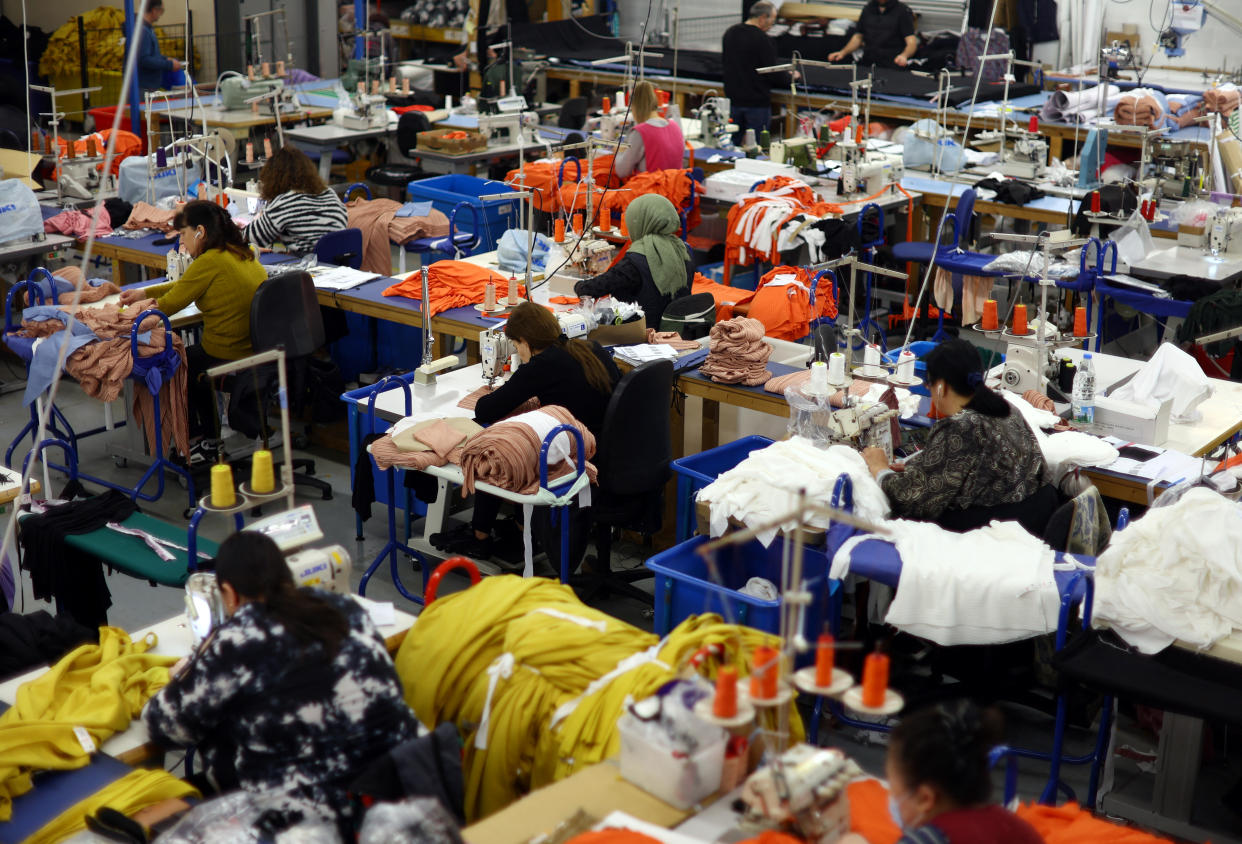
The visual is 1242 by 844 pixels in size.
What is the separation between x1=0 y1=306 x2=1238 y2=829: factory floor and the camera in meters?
4.01

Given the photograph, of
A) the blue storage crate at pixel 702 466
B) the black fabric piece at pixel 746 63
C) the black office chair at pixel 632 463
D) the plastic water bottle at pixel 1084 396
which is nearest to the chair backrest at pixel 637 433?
the black office chair at pixel 632 463

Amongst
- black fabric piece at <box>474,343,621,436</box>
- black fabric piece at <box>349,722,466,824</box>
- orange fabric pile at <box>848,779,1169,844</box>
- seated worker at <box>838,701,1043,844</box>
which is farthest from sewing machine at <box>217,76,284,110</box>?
seated worker at <box>838,701,1043,844</box>

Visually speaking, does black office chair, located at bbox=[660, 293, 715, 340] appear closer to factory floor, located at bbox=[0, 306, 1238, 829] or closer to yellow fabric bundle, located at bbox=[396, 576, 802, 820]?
factory floor, located at bbox=[0, 306, 1238, 829]

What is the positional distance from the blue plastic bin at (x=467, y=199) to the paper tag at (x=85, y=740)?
5.25m

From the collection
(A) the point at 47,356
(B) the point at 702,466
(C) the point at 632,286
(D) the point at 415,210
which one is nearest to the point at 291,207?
(D) the point at 415,210

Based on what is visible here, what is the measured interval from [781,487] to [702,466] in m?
0.69

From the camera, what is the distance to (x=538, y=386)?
4773 millimetres

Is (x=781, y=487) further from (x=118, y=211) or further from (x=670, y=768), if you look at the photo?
(x=118, y=211)

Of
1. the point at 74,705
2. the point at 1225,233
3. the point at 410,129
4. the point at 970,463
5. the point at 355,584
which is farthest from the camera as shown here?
the point at 410,129

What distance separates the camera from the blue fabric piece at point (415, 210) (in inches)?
289

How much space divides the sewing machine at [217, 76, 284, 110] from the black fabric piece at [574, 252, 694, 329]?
4.83 m

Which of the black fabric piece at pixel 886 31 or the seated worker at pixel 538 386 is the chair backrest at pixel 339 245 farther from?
the black fabric piece at pixel 886 31

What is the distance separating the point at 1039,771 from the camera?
4047mm

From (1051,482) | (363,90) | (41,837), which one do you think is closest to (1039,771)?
(1051,482)
